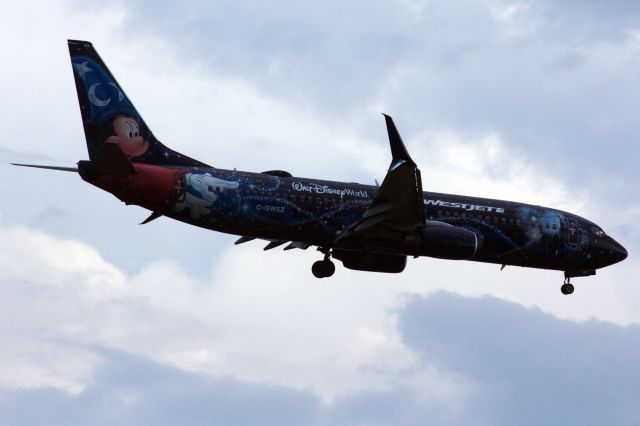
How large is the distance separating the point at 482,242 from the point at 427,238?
382cm

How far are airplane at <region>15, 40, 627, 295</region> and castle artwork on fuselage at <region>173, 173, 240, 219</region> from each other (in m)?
0.04

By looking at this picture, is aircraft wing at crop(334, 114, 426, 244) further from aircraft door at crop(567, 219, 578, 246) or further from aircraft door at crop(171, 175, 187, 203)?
aircraft door at crop(567, 219, 578, 246)

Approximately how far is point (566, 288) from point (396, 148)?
14.0 meters

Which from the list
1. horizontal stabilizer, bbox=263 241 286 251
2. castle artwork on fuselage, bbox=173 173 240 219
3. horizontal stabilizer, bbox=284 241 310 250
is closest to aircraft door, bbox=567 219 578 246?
horizontal stabilizer, bbox=284 241 310 250

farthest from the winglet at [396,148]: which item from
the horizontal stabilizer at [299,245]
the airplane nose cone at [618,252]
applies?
the airplane nose cone at [618,252]

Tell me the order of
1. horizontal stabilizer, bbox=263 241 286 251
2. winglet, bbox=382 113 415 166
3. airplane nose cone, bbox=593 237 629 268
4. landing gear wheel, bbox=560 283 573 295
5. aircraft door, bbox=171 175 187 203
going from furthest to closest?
landing gear wheel, bbox=560 283 573 295
airplane nose cone, bbox=593 237 629 268
horizontal stabilizer, bbox=263 241 286 251
aircraft door, bbox=171 175 187 203
winglet, bbox=382 113 415 166

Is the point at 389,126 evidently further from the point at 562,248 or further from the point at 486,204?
the point at 562,248

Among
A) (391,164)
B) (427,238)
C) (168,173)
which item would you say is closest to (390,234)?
(427,238)

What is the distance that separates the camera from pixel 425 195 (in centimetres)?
4597

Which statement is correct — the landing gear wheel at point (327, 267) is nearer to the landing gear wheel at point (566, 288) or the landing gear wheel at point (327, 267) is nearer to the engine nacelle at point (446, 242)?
the engine nacelle at point (446, 242)

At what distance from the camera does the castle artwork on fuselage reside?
42.1 meters

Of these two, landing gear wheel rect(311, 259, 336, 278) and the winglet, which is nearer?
the winglet

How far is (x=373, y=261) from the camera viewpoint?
4584 centimetres

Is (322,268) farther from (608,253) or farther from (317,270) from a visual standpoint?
(608,253)
